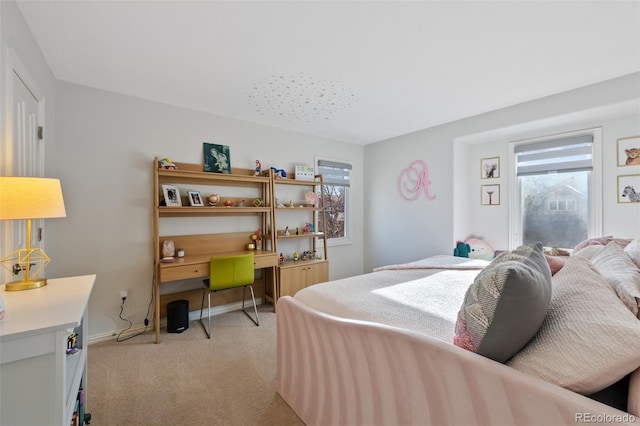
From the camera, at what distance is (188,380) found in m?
1.93

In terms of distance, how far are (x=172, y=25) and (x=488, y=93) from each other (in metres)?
2.80

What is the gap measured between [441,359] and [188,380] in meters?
1.85

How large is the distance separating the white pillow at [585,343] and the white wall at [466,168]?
8.25 ft

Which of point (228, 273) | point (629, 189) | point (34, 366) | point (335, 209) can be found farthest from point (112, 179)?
point (629, 189)

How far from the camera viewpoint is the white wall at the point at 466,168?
8.27 feet

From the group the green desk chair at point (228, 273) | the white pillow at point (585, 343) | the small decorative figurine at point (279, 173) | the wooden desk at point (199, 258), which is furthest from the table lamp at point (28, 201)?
the small decorative figurine at point (279, 173)

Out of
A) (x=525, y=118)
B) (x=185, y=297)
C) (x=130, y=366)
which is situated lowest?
(x=130, y=366)

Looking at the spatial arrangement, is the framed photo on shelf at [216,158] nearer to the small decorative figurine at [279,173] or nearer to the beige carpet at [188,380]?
the small decorative figurine at [279,173]

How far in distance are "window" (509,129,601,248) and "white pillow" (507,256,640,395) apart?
2.64 metres

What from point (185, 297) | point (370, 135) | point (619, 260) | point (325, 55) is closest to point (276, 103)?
point (325, 55)

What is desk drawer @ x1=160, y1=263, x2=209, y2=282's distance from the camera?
249 centimetres

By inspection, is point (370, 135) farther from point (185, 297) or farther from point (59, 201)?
point (59, 201)

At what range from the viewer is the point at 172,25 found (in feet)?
5.53

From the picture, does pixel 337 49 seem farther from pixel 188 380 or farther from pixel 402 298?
pixel 188 380
